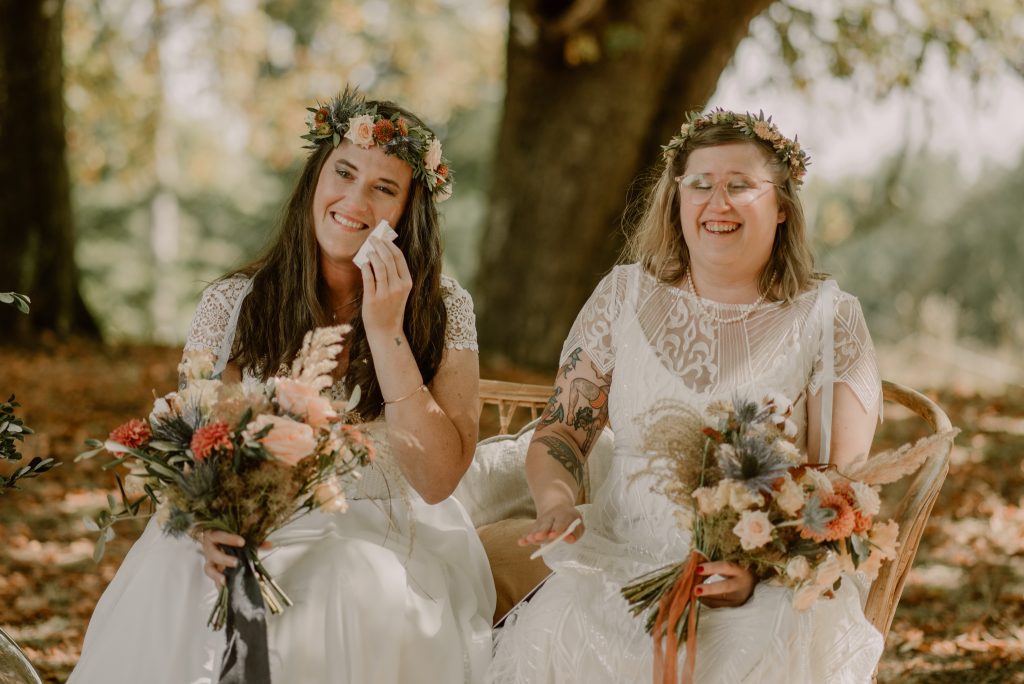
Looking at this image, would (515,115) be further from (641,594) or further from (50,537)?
(641,594)

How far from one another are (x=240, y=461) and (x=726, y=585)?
3.73 feet

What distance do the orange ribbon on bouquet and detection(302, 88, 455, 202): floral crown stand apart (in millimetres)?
1448

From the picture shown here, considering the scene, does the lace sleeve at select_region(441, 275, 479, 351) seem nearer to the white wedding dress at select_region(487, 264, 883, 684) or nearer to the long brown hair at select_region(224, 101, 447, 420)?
the long brown hair at select_region(224, 101, 447, 420)

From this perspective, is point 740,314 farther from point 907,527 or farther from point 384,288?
point 384,288

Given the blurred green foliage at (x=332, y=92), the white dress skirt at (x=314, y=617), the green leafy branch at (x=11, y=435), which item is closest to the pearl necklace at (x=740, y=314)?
the white dress skirt at (x=314, y=617)

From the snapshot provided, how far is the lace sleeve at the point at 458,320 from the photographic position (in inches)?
130

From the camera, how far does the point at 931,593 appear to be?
503 centimetres

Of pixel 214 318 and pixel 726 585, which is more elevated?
pixel 214 318

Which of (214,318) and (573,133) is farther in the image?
(573,133)

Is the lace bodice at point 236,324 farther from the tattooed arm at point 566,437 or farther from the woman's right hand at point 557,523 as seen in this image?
the woman's right hand at point 557,523

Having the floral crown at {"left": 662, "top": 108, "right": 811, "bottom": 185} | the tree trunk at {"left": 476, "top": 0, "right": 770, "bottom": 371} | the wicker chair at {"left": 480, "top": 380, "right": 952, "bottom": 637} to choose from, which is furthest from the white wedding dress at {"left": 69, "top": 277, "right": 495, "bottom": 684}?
the tree trunk at {"left": 476, "top": 0, "right": 770, "bottom": 371}

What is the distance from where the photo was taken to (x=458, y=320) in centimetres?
333


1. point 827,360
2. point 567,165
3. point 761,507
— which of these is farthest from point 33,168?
point 761,507

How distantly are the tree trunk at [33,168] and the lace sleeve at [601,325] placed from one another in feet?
23.0
